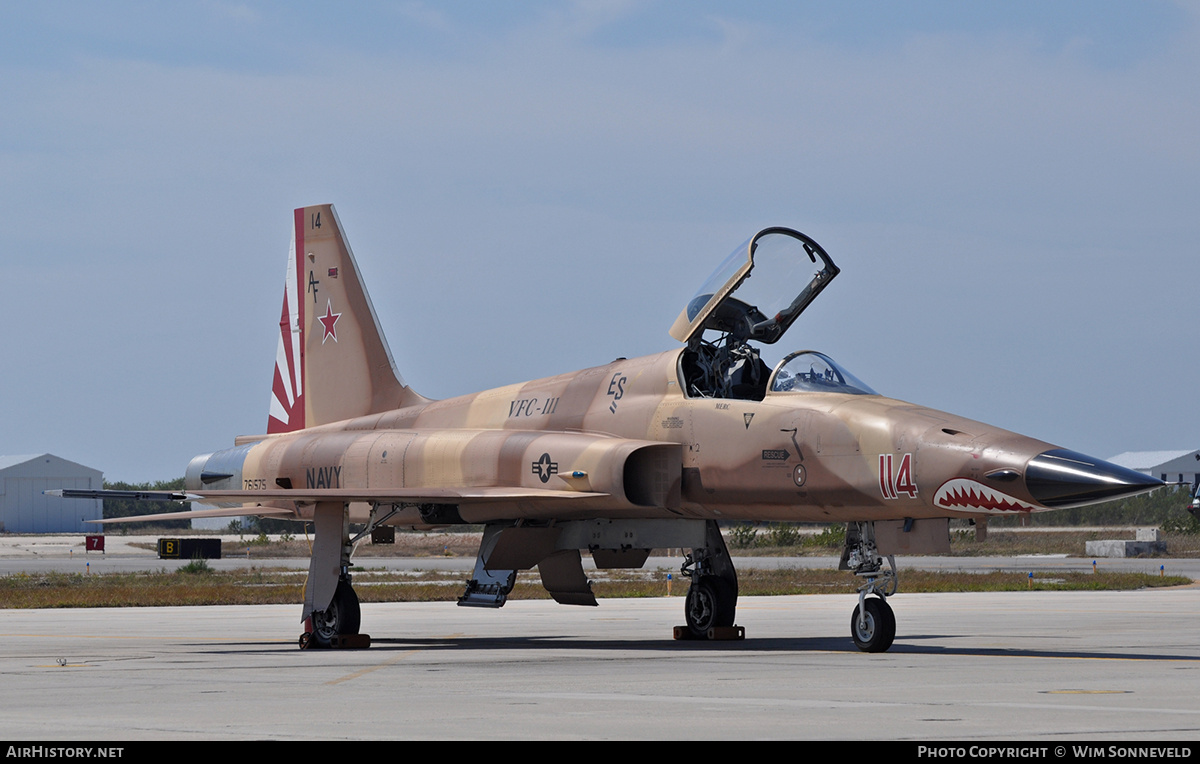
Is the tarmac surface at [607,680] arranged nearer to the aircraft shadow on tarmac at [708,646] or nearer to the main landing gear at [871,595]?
the aircraft shadow on tarmac at [708,646]

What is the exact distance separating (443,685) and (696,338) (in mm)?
6515

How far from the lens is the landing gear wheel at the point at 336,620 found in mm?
16859

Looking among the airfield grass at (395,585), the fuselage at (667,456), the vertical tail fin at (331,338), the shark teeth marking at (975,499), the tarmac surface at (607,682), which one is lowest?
the airfield grass at (395,585)

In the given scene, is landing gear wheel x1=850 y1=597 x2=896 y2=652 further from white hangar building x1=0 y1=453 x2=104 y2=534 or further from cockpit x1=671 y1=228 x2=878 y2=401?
white hangar building x1=0 y1=453 x2=104 y2=534

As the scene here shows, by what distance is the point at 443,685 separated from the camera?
1097cm

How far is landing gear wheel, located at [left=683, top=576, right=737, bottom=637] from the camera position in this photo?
17578 mm

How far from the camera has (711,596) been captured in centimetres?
1759

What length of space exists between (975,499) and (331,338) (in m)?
11.6

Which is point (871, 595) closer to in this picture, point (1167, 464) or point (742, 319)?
point (742, 319)

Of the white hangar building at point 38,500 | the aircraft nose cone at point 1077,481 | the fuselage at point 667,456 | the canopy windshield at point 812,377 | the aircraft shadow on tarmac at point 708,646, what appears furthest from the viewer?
the white hangar building at point 38,500

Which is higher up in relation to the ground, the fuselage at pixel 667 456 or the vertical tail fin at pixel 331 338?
the vertical tail fin at pixel 331 338

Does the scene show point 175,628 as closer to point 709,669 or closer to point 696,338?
point 696,338

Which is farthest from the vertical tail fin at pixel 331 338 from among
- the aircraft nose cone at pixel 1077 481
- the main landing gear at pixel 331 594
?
the aircraft nose cone at pixel 1077 481

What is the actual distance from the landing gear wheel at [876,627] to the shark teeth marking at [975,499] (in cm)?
138
